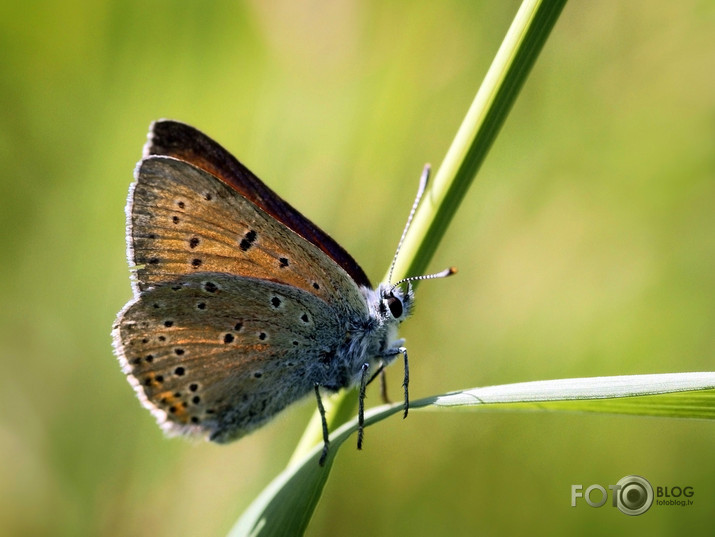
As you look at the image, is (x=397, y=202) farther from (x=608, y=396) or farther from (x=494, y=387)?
(x=608, y=396)

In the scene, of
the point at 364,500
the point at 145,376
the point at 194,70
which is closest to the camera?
the point at 145,376

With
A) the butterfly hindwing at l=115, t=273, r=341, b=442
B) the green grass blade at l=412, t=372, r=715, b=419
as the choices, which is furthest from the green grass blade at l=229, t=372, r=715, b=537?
the butterfly hindwing at l=115, t=273, r=341, b=442

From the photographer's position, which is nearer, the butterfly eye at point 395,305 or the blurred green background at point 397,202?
the butterfly eye at point 395,305

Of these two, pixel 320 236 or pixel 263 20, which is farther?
pixel 263 20

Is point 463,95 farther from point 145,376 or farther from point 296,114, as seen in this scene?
point 145,376

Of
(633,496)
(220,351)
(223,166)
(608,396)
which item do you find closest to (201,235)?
(223,166)

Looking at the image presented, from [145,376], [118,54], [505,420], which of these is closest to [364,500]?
[505,420]

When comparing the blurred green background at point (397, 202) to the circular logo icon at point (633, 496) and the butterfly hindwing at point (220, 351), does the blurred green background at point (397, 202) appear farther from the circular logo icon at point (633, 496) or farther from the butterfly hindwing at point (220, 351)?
the butterfly hindwing at point (220, 351)

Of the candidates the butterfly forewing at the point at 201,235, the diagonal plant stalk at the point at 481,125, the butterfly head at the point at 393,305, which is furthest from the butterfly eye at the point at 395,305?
the diagonal plant stalk at the point at 481,125
